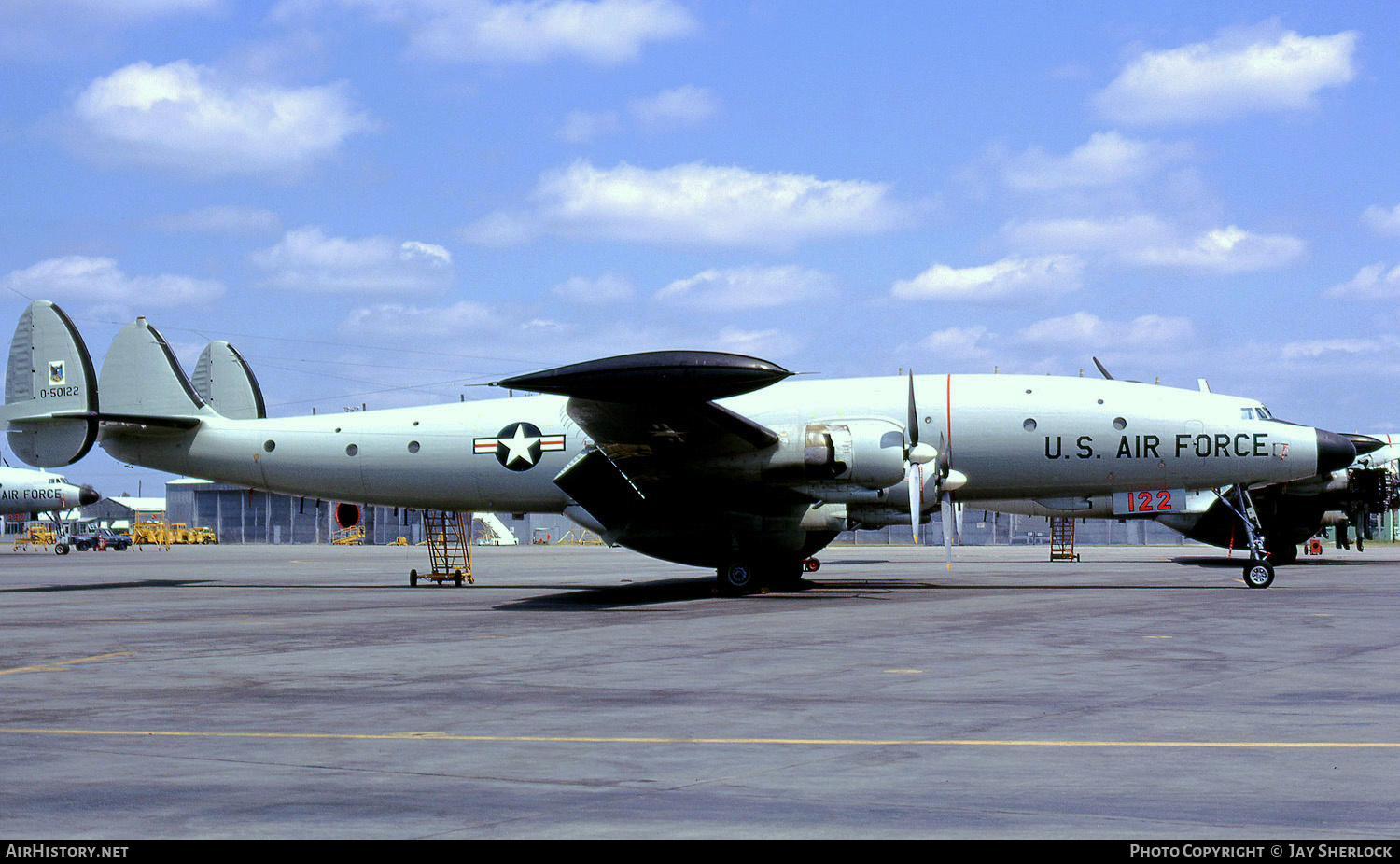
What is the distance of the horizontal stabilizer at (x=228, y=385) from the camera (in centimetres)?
3050

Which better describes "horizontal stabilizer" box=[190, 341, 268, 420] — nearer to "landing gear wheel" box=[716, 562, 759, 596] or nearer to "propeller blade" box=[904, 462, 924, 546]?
"landing gear wheel" box=[716, 562, 759, 596]

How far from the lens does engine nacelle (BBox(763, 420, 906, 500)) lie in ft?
75.0

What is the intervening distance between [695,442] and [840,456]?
2.88 meters

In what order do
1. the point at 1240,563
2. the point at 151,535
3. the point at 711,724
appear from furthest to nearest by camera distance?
the point at 151,535
the point at 1240,563
the point at 711,724

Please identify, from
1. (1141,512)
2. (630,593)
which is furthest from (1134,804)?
(1141,512)

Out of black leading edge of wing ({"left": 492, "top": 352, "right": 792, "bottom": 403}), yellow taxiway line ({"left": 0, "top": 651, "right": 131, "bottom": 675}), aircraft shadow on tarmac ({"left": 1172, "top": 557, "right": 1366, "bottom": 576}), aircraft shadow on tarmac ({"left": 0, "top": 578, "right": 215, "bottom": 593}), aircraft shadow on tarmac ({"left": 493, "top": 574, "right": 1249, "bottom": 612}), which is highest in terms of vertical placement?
black leading edge of wing ({"left": 492, "top": 352, "right": 792, "bottom": 403})

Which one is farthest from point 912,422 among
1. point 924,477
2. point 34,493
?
point 34,493

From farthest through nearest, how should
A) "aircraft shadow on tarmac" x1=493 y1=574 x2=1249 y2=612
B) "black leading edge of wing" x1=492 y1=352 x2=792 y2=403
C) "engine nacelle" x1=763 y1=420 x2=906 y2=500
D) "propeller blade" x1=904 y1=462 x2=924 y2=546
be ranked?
"propeller blade" x1=904 y1=462 x2=924 y2=546, "engine nacelle" x1=763 y1=420 x2=906 y2=500, "aircraft shadow on tarmac" x1=493 y1=574 x2=1249 y2=612, "black leading edge of wing" x1=492 y1=352 x2=792 y2=403

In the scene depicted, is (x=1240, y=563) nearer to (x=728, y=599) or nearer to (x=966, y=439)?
(x=966, y=439)

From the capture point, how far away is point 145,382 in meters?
29.8

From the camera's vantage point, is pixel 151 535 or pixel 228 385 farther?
A: pixel 151 535

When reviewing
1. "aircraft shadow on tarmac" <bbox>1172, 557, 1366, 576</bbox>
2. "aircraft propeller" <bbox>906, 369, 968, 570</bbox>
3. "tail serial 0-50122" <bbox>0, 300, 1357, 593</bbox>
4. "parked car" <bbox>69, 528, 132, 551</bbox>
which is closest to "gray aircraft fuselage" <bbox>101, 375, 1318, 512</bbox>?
"tail serial 0-50122" <bbox>0, 300, 1357, 593</bbox>

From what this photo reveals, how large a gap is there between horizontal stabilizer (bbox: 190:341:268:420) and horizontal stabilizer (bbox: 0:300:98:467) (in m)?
2.59

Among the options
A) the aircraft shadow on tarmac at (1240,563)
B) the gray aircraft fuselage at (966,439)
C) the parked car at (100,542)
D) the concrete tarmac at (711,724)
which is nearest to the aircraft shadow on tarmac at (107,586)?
the gray aircraft fuselage at (966,439)
